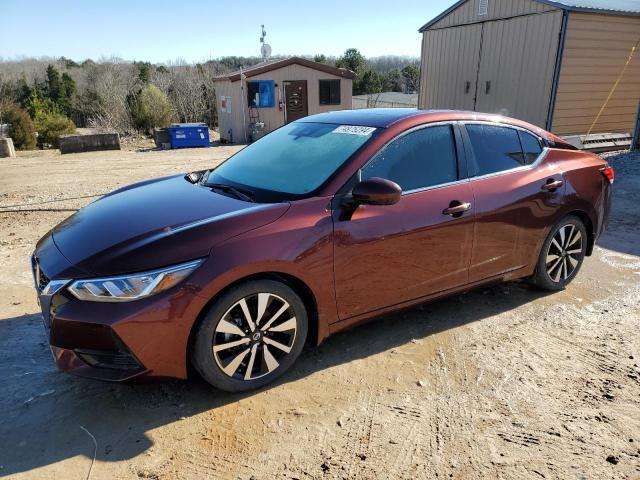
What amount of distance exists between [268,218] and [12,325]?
2459 mm

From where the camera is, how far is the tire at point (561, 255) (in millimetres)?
4148

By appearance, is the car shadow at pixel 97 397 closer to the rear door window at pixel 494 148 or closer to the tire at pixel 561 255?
the tire at pixel 561 255

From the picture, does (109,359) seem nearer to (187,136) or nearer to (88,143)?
(88,143)

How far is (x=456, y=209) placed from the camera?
3436mm

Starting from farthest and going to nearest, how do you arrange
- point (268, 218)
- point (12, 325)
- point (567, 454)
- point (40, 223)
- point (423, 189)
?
point (40, 223)
point (12, 325)
point (423, 189)
point (268, 218)
point (567, 454)

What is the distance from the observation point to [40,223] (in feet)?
22.4

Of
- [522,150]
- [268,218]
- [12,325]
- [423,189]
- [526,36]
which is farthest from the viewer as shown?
[526,36]

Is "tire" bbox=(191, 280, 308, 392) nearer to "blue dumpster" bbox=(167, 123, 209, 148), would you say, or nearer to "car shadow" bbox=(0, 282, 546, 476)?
"car shadow" bbox=(0, 282, 546, 476)

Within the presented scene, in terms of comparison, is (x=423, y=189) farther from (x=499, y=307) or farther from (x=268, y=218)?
(x=499, y=307)

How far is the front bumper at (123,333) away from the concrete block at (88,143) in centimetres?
1776

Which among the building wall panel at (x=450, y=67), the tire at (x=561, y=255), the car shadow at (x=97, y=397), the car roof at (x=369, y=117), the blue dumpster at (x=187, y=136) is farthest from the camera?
the blue dumpster at (x=187, y=136)

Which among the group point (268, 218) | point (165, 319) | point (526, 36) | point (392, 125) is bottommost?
point (165, 319)

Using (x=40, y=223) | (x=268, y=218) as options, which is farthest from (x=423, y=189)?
(x=40, y=223)

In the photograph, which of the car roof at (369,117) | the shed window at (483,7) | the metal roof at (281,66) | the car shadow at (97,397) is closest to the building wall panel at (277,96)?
the metal roof at (281,66)
